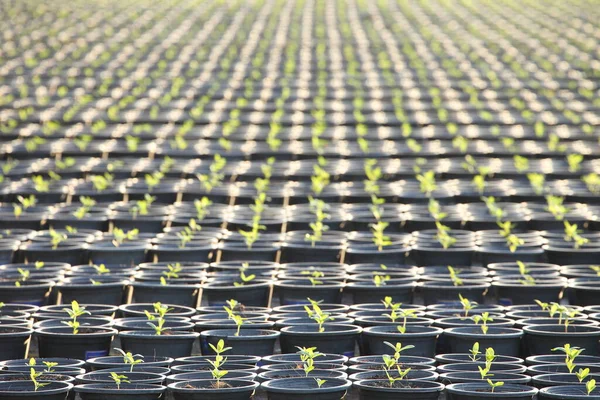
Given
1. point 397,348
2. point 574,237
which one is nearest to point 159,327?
point 397,348

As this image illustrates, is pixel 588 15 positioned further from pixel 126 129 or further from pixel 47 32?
pixel 126 129

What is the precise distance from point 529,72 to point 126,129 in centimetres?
1034

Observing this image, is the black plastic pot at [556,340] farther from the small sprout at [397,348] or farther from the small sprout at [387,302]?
the small sprout at [387,302]

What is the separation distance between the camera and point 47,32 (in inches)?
1135

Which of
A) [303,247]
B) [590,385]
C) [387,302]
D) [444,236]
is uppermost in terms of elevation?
[590,385]

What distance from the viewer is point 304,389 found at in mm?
6160

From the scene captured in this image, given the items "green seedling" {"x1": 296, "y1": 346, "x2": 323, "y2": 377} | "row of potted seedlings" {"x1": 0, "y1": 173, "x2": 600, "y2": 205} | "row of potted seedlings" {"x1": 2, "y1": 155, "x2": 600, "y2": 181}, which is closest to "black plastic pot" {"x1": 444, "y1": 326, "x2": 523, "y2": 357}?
"green seedling" {"x1": 296, "y1": 346, "x2": 323, "y2": 377}

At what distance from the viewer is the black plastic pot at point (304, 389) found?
6.14 metres

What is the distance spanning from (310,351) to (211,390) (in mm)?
811

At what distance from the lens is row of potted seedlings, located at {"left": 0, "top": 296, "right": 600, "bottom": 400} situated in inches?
249

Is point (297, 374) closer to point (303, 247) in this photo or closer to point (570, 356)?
point (570, 356)

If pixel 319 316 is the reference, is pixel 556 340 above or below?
below

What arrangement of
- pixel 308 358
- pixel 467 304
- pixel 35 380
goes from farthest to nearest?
pixel 467 304 → pixel 308 358 → pixel 35 380

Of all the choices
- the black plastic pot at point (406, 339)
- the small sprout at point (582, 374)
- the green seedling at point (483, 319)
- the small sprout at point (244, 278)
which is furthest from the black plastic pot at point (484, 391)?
the small sprout at point (244, 278)
